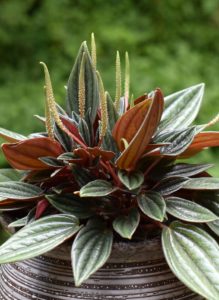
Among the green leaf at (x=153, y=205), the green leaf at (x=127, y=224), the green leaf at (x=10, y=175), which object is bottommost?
the green leaf at (x=127, y=224)

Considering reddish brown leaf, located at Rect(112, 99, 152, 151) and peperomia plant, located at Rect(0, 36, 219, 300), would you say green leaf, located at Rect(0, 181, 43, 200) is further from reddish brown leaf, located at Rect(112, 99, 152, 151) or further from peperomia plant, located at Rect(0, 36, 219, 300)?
reddish brown leaf, located at Rect(112, 99, 152, 151)

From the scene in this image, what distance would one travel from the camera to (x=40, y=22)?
2889 mm

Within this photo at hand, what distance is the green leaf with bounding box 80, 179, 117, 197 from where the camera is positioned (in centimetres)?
88

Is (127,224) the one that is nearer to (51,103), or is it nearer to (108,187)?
(108,187)

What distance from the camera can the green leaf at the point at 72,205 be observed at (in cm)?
93

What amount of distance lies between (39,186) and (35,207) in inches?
2.0

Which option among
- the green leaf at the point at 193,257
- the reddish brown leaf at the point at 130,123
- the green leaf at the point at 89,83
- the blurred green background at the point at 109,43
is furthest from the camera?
the blurred green background at the point at 109,43

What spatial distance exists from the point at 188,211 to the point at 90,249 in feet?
0.47

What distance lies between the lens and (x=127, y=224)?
0.89 m

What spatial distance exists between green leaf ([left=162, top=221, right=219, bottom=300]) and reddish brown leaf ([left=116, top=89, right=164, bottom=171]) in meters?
0.10

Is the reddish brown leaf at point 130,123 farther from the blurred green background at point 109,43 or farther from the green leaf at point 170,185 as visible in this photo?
Result: the blurred green background at point 109,43

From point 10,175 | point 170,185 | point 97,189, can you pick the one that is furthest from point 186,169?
point 10,175

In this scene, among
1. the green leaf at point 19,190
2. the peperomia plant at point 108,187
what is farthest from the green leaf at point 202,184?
the green leaf at point 19,190

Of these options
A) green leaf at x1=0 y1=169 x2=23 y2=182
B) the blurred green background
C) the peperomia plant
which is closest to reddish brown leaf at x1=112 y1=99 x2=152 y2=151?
the peperomia plant
